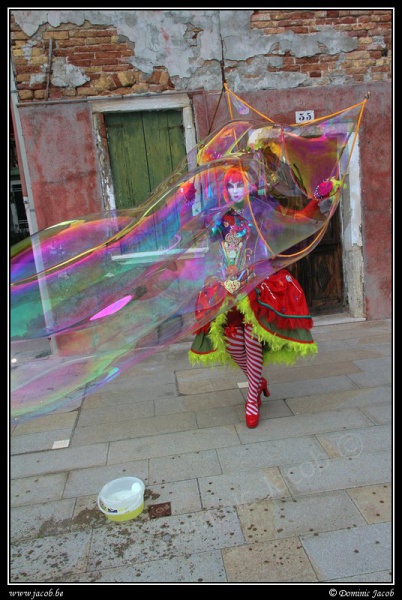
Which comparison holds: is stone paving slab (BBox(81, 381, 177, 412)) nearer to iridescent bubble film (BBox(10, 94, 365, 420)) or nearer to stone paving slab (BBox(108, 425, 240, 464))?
stone paving slab (BBox(108, 425, 240, 464))

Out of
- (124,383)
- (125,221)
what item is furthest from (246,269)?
(124,383)

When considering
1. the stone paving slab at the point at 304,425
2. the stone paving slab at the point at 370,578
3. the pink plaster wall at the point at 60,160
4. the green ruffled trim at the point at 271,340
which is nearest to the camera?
the stone paving slab at the point at 370,578

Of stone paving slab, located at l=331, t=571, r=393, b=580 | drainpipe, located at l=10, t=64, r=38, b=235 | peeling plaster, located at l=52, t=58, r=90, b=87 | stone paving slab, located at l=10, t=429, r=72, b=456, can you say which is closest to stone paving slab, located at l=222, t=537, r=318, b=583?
stone paving slab, located at l=331, t=571, r=393, b=580

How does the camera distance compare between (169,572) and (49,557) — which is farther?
(49,557)

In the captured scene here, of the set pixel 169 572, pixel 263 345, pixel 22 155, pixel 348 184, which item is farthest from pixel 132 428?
pixel 348 184

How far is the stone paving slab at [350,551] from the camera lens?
84.0 inches

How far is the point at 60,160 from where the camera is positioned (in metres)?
5.33

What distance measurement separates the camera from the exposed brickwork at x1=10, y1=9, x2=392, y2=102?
512 centimetres

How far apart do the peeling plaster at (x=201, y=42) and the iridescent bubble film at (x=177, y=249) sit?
2.51 meters

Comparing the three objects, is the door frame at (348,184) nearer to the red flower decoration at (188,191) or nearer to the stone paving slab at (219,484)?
the stone paving slab at (219,484)

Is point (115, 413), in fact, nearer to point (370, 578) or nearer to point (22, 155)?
point (370, 578)

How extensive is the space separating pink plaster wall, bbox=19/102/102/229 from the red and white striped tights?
2.85 metres

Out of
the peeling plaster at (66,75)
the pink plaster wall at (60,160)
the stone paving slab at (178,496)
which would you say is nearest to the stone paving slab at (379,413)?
the stone paving slab at (178,496)

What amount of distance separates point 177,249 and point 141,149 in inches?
122
